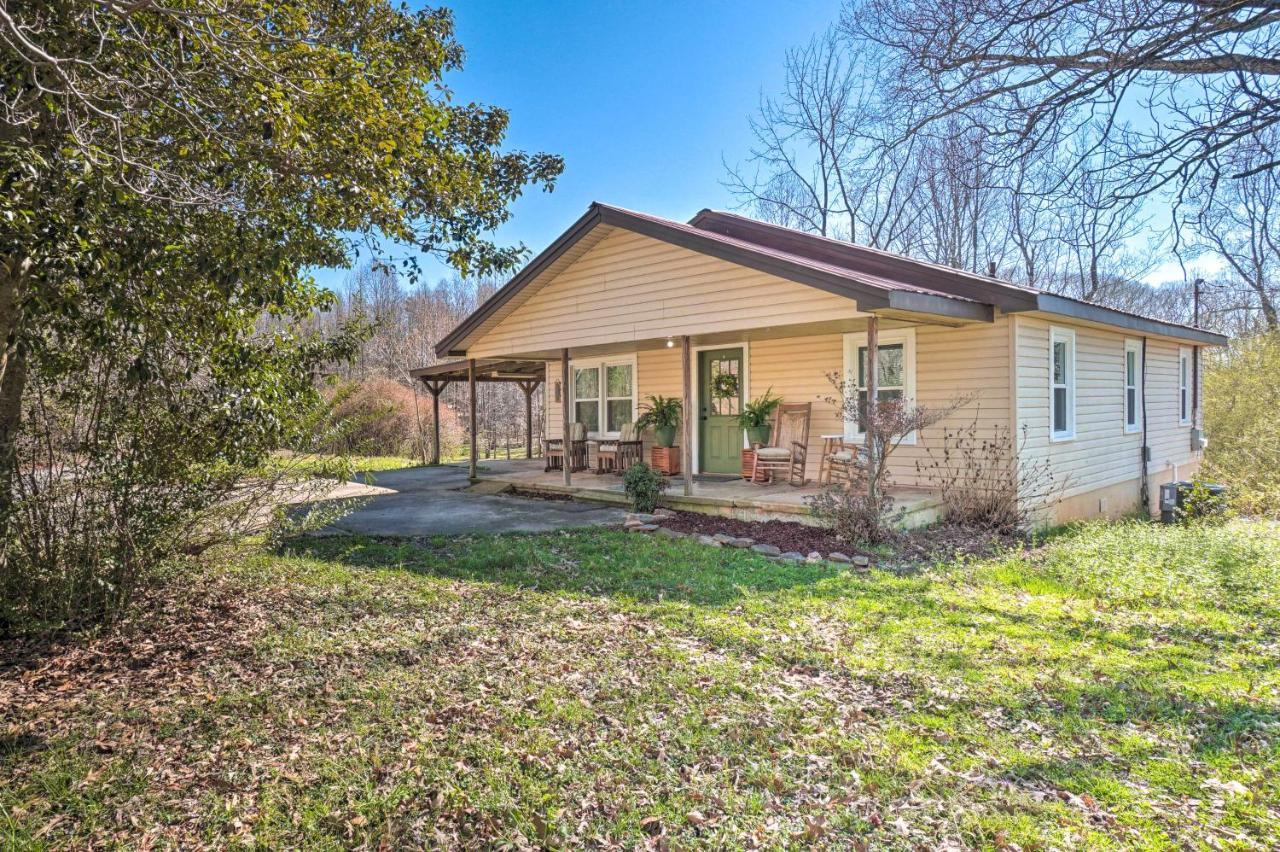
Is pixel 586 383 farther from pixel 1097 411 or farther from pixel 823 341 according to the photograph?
pixel 1097 411

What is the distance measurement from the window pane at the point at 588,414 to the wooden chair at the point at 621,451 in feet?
2.19

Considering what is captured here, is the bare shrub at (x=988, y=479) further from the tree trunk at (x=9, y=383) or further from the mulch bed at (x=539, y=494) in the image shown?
the tree trunk at (x=9, y=383)

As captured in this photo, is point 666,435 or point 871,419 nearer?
point 871,419

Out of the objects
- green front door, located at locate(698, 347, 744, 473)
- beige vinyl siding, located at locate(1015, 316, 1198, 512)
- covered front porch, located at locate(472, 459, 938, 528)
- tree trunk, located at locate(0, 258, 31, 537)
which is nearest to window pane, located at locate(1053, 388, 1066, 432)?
beige vinyl siding, located at locate(1015, 316, 1198, 512)

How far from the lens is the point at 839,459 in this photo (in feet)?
27.1

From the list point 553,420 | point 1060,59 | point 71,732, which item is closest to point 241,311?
point 71,732

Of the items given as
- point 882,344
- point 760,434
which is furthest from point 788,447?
point 882,344

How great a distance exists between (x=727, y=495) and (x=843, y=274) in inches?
127

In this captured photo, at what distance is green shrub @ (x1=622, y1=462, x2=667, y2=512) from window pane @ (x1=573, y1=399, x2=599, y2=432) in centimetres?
367

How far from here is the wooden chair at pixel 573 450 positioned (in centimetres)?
1251

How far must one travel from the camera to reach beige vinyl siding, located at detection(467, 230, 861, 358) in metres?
7.93

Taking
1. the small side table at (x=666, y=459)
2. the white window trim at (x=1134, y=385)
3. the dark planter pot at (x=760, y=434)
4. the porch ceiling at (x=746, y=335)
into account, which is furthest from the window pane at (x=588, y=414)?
the white window trim at (x=1134, y=385)

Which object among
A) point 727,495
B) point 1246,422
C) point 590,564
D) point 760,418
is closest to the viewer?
point 590,564

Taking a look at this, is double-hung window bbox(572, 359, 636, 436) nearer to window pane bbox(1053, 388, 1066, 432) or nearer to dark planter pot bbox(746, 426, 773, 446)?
dark planter pot bbox(746, 426, 773, 446)
